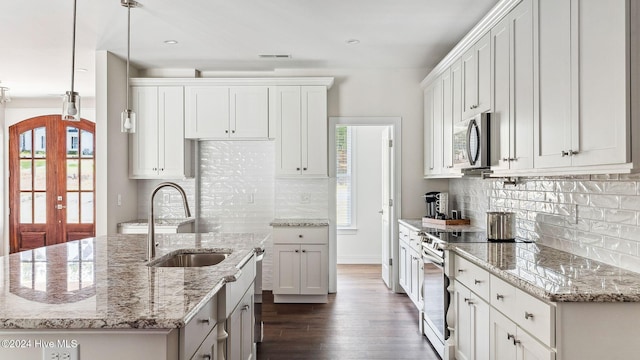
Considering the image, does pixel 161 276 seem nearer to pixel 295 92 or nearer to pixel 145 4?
pixel 145 4

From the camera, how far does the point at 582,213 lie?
256cm

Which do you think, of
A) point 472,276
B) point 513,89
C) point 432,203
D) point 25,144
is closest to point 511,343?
point 472,276

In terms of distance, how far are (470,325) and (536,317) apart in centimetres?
95

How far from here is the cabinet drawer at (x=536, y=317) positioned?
5.83 feet

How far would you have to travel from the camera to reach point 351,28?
4.04 meters

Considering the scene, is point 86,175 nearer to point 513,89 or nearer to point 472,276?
point 472,276

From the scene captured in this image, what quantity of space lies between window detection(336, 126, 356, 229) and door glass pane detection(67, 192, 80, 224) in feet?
14.0

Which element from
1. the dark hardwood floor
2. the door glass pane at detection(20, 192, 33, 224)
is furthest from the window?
the door glass pane at detection(20, 192, 33, 224)

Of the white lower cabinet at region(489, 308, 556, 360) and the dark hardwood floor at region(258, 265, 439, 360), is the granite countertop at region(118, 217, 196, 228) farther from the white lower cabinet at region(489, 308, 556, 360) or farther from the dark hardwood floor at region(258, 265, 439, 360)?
the white lower cabinet at region(489, 308, 556, 360)

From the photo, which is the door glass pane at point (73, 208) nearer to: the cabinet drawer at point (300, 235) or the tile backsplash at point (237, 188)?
the tile backsplash at point (237, 188)

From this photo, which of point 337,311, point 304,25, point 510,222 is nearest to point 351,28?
point 304,25

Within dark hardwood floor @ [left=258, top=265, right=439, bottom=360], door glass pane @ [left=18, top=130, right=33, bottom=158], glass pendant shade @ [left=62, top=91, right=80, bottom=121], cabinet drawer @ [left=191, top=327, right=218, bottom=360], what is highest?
door glass pane @ [left=18, top=130, right=33, bottom=158]

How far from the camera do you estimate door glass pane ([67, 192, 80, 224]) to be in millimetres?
7434

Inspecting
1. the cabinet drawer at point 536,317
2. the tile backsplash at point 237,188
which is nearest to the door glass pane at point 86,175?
the tile backsplash at point 237,188
